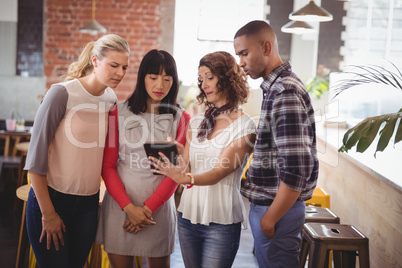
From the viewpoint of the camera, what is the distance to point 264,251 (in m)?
1.62

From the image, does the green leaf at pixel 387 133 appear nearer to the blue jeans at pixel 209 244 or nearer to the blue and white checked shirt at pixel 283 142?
the blue and white checked shirt at pixel 283 142

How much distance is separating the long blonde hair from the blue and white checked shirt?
66 cm

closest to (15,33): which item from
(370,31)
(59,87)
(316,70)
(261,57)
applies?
(316,70)

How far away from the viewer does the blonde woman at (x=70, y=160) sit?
5.55 feet

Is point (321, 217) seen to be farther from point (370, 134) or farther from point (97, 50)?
point (97, 50)

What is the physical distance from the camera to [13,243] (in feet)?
11.9

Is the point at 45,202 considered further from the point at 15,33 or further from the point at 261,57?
the point at 15,33

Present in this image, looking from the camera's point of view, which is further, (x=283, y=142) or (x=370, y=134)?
(x=370, y=134)

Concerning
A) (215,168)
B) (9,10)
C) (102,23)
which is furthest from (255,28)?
(9,10)

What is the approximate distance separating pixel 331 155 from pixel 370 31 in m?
2.51

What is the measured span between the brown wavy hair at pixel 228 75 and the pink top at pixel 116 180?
29 centimetres

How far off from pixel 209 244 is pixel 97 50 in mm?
957

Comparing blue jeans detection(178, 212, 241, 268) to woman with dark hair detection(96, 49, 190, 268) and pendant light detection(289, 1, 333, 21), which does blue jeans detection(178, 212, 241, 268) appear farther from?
pendant light detection(289, 1, 333, 21)

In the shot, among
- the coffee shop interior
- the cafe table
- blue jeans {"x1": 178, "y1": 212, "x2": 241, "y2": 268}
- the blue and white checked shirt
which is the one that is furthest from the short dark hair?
the cafe table
